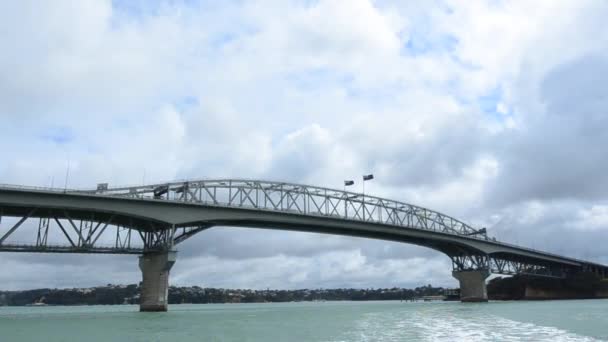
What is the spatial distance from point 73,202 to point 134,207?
7229 mm

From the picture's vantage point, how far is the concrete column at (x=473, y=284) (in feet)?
407

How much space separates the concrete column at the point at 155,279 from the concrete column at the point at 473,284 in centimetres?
8017

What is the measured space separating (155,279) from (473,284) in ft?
269

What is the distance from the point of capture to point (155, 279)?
6819 centimetres

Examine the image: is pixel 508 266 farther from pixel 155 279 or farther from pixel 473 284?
pixel 155 279

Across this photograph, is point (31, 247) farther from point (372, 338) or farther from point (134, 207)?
point (372, 338)

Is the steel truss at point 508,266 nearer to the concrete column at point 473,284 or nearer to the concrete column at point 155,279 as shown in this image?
the concrete column at point 473,284

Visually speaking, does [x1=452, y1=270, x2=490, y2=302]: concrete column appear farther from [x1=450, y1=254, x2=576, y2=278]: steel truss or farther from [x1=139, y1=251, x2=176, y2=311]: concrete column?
[x1=139, y1=251, x2=176, y2=311]: concrete column

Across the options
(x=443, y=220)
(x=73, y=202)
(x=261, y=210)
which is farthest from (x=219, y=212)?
(x=443, y=220)

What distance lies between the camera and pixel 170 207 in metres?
70.3

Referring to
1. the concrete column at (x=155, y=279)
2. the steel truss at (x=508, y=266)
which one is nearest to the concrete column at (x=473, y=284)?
the steel truss at (x=508, y=266)

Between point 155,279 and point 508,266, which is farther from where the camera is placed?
point 508,266

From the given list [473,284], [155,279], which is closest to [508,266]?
[473,284]

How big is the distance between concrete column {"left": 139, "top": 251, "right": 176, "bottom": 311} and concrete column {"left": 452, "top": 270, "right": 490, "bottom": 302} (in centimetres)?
8017
